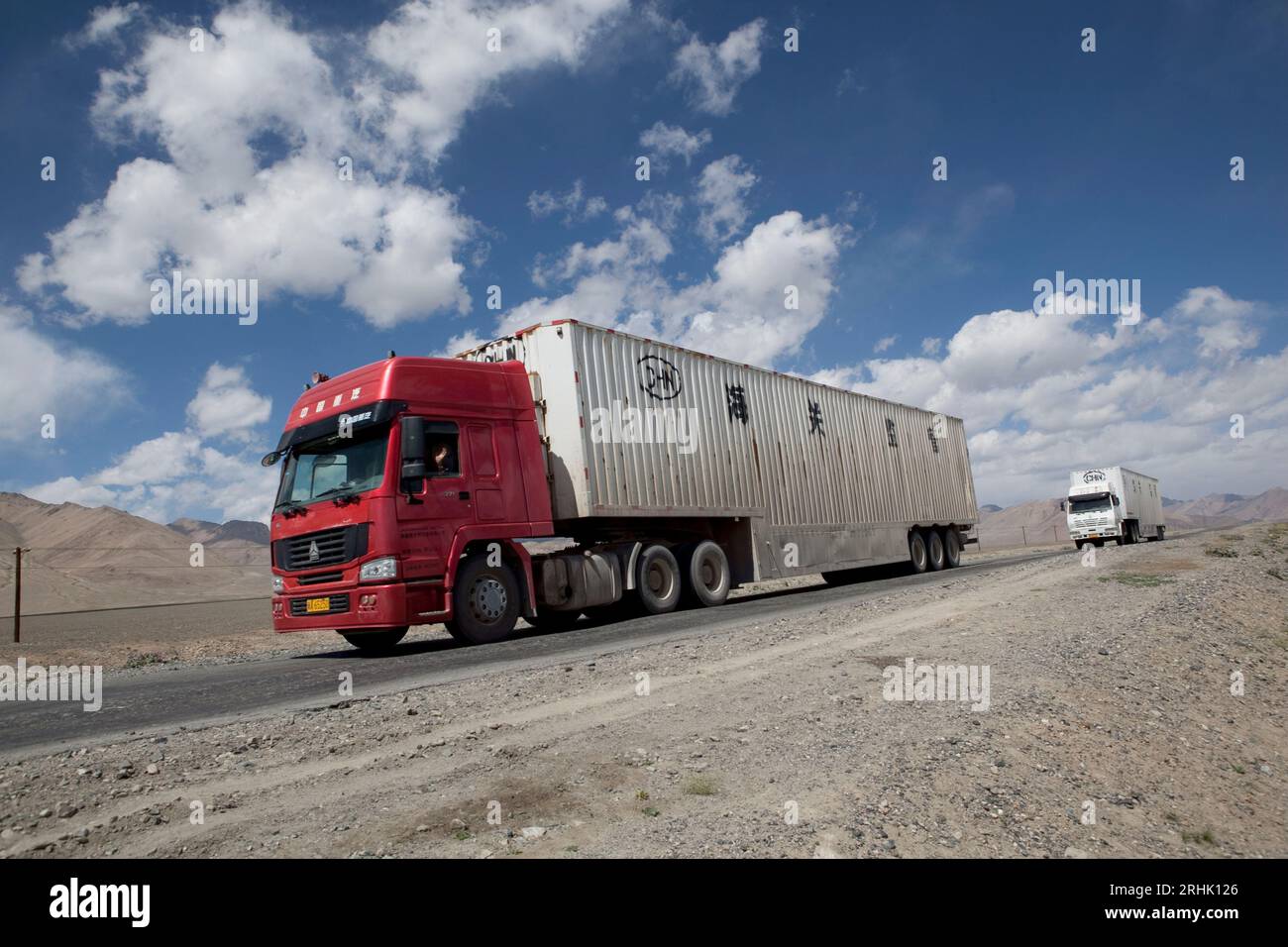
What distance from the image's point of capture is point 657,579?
1302 centimetres

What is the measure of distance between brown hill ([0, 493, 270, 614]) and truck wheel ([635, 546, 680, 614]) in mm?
18512

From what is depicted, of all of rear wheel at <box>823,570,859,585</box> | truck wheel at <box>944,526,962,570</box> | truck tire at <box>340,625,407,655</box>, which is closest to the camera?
truck tire at <box>340,625,407,655</box>

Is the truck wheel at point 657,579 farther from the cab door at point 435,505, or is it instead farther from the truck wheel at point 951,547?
the truck wheel at point 951,547

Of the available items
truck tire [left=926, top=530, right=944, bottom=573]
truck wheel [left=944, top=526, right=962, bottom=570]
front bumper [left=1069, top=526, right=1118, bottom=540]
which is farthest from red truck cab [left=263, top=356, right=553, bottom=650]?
front bumper [left=1069, top=526, right=1118, bottom=540]

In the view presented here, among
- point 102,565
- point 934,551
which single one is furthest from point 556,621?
point 102,565

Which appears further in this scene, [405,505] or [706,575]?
[706,575]

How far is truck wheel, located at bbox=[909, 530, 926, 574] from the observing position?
21258 mm

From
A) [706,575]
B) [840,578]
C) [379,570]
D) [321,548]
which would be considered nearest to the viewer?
[379,570]

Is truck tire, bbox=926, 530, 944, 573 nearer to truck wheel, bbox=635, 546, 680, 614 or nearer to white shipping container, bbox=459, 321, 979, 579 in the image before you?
white shipping container, bbox=459, 321, 979, 579

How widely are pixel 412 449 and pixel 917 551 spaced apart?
1643 centimetres

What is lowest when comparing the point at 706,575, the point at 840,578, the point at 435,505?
the point at 840,578

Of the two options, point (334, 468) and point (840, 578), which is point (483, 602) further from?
point (840, 578)
